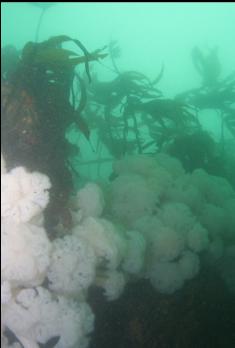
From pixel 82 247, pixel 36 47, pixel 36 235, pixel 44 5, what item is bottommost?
pixel 82 247

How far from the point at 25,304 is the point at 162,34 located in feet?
401

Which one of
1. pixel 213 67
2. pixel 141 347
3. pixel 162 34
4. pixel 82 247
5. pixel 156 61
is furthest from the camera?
pixel 162 34

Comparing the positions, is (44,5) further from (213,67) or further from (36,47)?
(36,47)

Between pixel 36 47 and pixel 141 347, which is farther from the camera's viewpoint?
pixel 141 347

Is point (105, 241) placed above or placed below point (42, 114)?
below

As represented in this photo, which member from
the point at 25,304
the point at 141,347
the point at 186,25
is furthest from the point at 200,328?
the point at 186,25

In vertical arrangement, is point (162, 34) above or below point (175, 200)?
above

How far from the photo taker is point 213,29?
11256 cm

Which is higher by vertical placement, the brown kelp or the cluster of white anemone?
the brown kelp

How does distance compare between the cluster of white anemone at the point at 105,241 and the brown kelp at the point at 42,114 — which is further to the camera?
the brown kelp at the point at 42,114

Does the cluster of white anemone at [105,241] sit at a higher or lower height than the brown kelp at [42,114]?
lower

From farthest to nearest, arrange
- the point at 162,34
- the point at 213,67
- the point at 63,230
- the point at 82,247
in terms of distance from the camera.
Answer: the point at 162,34, the point at 213,67, the point at 63,230, the point at 82,247

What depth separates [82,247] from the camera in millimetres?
3811

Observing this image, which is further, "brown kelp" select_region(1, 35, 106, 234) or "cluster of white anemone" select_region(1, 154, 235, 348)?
"brown kelp" select_region(1, 35, 106, 234)
